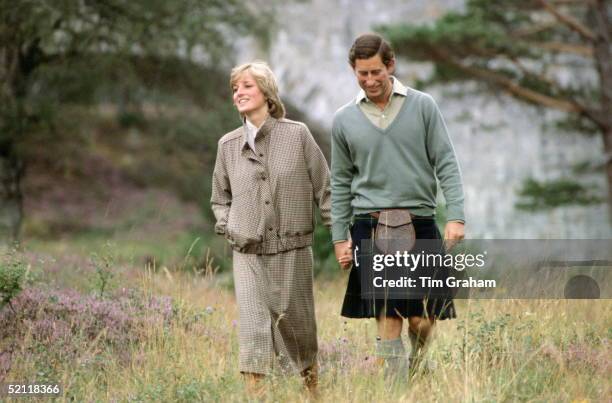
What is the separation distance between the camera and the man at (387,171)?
4496 millimetres

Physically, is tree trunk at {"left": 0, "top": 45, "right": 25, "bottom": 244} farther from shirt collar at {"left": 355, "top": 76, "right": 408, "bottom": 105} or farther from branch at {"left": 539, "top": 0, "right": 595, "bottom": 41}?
shirt collar at {"left": 355, "top": 76, "right": 408, "bottom": 105}

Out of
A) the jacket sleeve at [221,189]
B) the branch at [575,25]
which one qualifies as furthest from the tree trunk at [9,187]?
the jacket sleeve at [221,189]

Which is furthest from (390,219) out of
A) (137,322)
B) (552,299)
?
(137,322)

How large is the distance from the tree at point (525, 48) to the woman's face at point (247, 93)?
382 inches

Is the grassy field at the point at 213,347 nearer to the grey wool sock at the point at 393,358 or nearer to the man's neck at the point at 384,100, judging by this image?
the grey wool sock at the point at 393,358

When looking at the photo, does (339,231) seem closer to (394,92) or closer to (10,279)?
(394,92)

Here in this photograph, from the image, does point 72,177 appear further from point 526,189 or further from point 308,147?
point 308,147

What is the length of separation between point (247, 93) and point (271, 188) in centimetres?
47

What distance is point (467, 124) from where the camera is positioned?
1166 inches

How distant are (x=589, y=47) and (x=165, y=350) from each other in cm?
1253

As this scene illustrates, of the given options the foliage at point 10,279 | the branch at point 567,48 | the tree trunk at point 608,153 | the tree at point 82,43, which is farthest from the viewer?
the branch at point 567,48

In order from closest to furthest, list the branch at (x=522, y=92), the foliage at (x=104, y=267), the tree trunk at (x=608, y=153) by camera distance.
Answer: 1. the foliage at (x=104, y=267)
2. the tree trunk at (x=608, y=153)
3. the branch at (x=522, y=92)

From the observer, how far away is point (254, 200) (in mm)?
4715

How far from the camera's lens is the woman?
465cm
